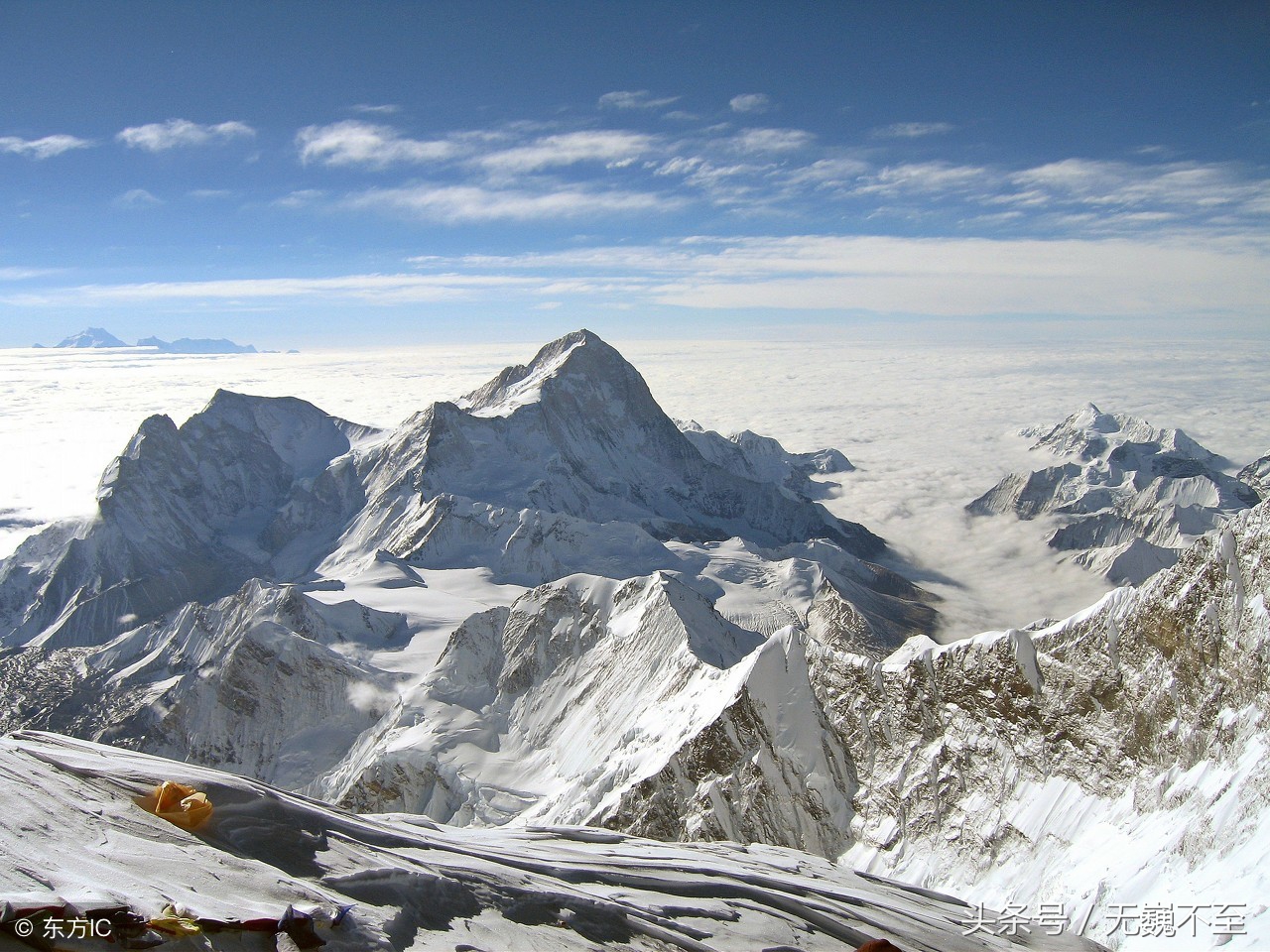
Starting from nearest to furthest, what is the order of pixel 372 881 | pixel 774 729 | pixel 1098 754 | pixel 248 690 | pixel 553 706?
pixel 372 881, pixel 1098 754, pixel 774 729, pixel 553 706, pixel 248 690

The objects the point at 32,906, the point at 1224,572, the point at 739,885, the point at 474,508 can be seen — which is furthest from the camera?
the point at 474,508

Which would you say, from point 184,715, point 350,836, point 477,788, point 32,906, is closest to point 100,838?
point 32,906

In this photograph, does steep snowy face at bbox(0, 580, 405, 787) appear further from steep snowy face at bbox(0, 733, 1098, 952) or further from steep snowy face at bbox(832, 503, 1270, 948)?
steep snowy face at bbox(0, 733, 1098, 952)

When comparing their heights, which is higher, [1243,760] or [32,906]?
[32,906]

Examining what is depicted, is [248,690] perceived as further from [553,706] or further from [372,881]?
[372,881]

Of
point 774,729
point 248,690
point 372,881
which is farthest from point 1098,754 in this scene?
point 248,690

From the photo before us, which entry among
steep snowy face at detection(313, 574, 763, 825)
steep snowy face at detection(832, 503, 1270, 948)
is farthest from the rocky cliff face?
steep snowy face at detection(832, 503, 1270, 948)

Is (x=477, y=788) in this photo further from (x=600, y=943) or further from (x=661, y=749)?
(x=600, y=943)

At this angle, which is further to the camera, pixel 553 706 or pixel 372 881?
pixel 553 706
